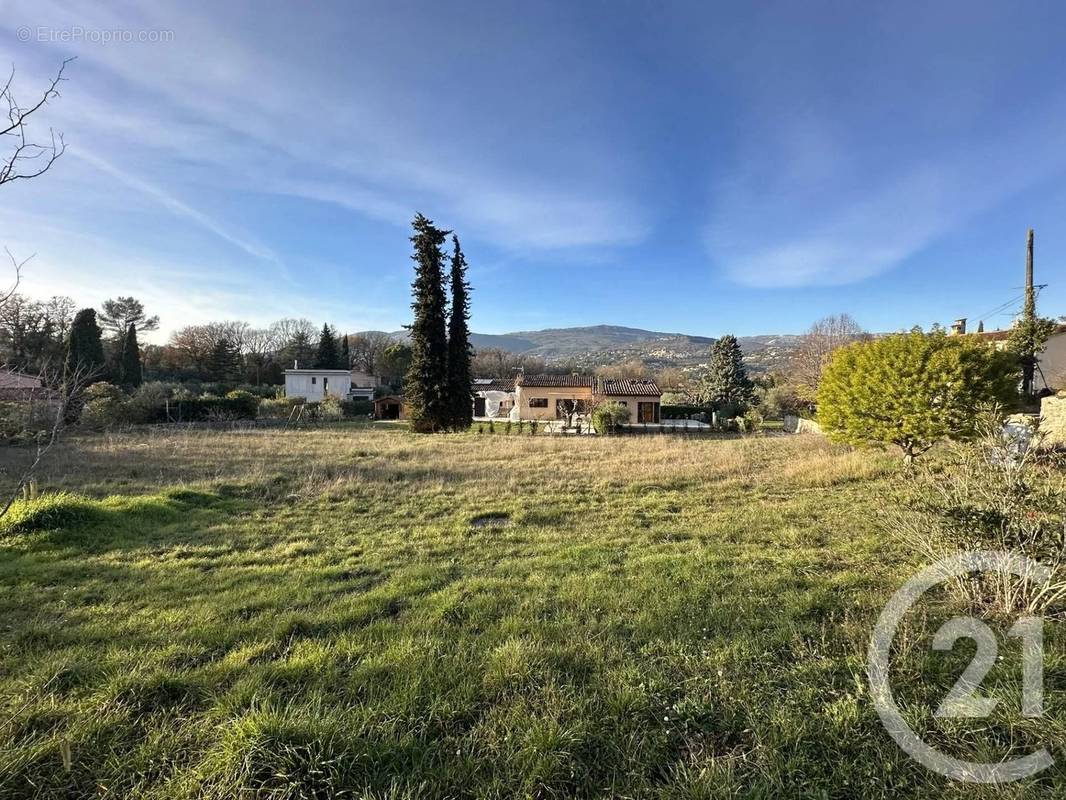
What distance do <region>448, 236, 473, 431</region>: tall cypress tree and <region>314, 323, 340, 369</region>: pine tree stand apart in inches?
1295

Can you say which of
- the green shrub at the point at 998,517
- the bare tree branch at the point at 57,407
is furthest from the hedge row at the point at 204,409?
the green shrub at the point at 998,517

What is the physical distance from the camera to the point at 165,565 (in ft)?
17.7

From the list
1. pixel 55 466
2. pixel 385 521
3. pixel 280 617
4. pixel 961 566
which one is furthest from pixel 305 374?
pixel 961 566

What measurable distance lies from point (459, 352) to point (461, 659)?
22.9 metres

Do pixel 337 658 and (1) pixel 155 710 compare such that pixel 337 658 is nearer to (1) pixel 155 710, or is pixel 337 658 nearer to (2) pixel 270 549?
(1) pixel 155 710

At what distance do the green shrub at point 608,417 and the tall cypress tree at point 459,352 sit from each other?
7546mm

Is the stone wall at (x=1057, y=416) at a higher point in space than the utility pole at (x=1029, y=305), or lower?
lower

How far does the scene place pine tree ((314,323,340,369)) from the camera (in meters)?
51.9

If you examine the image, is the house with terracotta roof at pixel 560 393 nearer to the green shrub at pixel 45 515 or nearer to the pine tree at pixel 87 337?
the pine tree at pixel 87 337

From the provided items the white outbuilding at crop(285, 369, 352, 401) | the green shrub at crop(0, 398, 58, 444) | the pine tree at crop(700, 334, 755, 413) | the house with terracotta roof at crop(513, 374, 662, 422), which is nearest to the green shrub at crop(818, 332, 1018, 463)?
the green shrub at crop(0, 398, 58, 444)

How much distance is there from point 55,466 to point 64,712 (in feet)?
45.2

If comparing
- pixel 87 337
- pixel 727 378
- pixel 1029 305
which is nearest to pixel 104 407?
pixel 87 337

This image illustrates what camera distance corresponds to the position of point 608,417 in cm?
2577

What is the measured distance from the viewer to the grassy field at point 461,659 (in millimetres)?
2020
